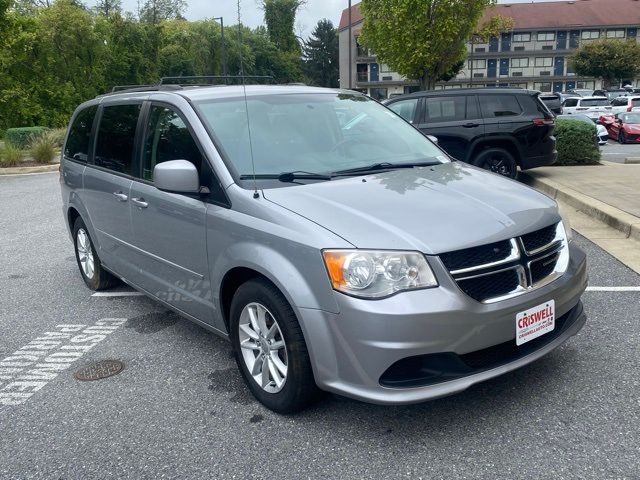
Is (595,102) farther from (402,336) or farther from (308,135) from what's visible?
(402,336)

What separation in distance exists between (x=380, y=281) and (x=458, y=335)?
17.2 inches

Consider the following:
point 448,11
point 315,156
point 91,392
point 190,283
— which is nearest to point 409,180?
point 315,156

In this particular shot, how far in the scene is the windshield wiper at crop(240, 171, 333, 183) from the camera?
11.7ft

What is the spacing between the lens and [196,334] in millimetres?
4598

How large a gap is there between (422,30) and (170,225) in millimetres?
21388

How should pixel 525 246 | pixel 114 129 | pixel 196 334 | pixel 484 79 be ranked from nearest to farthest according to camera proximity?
pixel 525 246, pixel 196 334, pixel 114 129, pixel 484 79

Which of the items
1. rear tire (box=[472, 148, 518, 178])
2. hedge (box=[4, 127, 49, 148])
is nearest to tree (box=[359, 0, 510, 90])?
hedge (box=[4, 127, 49, 148])

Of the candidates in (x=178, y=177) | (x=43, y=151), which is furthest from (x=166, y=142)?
(x=43, y=151)

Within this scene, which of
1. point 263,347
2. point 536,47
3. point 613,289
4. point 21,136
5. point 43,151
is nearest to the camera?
point 263,347

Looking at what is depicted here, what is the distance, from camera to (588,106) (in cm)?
3178

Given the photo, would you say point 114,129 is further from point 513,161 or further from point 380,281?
point 513,161

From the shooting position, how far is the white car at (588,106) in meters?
28.9

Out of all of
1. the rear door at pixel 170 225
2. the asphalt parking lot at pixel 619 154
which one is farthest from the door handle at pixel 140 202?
the asphalt parking lot at pixel 619 154

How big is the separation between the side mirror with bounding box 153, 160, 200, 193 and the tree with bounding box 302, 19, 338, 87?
92.6 meters
